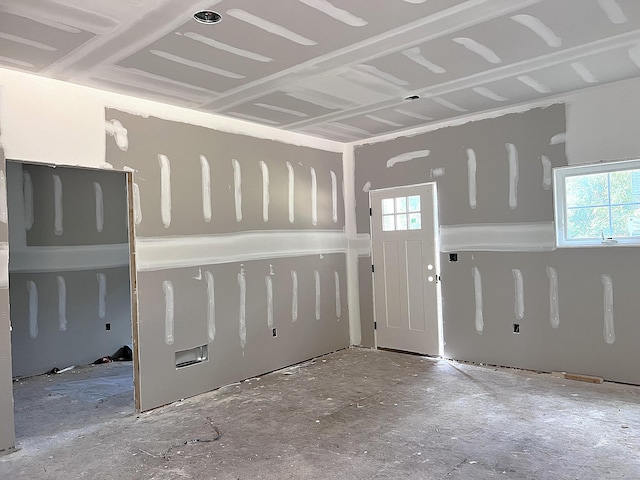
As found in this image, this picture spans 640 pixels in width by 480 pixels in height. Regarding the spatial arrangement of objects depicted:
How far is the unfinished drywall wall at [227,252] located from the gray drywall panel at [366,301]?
237 mm

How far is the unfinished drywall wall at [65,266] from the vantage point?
541 centimetres

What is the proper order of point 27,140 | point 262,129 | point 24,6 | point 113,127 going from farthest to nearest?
point 262,129, point 113,127, point 27,140, point 24,6

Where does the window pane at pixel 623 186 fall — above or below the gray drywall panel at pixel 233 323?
above

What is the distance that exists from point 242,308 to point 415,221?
231 cm

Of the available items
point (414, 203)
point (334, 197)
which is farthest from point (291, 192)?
point (414, 203)

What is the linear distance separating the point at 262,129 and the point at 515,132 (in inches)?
107

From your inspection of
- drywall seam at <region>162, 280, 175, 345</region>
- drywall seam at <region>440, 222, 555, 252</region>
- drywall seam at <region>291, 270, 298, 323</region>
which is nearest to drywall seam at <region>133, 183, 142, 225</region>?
drywall seam at <region>162, 280, 175, 345</region>

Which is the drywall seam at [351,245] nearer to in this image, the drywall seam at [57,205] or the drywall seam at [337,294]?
the drywall seam at [337,294]

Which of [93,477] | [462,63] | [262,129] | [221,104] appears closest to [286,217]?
[262,129]

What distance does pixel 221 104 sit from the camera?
4.23 metres

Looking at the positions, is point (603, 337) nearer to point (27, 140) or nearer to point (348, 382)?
point (348, 382)

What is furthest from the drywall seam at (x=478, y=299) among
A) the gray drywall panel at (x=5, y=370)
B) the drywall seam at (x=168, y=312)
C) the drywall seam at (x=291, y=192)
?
the gray drywall panel at (x=5, y=370)

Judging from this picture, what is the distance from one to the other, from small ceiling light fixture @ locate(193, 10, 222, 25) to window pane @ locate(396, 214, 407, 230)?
11.5 ft

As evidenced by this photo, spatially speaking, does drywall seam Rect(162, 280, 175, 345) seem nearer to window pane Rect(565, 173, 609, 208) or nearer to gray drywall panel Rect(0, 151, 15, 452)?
gray drywall panel Rect(0, 151, 15, 452)
